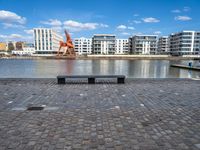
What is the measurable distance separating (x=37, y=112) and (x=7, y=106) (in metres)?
1.38

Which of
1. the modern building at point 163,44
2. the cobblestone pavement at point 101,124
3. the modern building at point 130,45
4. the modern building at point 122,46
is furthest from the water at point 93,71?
the modern building at point 163,44

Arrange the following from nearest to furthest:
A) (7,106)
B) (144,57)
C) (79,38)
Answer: (7,106), (144,57), (79,38)

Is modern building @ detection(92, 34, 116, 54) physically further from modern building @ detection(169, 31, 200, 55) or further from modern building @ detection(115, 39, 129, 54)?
modern building @ detection(169, 31, 200, 55)

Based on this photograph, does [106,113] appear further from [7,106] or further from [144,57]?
[144,57]

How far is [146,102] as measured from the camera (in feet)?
19.7

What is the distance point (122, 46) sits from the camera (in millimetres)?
118500

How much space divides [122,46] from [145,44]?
18884mm

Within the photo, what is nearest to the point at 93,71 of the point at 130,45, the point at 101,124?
the point at 101,124

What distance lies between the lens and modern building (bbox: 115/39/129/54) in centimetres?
11674

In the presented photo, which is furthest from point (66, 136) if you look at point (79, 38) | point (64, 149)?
point (79, 38)

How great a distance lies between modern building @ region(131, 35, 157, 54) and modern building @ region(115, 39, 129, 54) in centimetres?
1391

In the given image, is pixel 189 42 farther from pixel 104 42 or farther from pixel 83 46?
pixel 83 46

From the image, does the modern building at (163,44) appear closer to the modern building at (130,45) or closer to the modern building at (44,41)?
the modern building at (130,45)

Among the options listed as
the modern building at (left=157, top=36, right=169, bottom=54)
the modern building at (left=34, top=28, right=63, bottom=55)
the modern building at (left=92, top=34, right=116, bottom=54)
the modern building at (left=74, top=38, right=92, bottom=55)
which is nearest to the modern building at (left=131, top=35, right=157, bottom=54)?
the modern building at (left=92, top=34, right=116, bottom=54)
